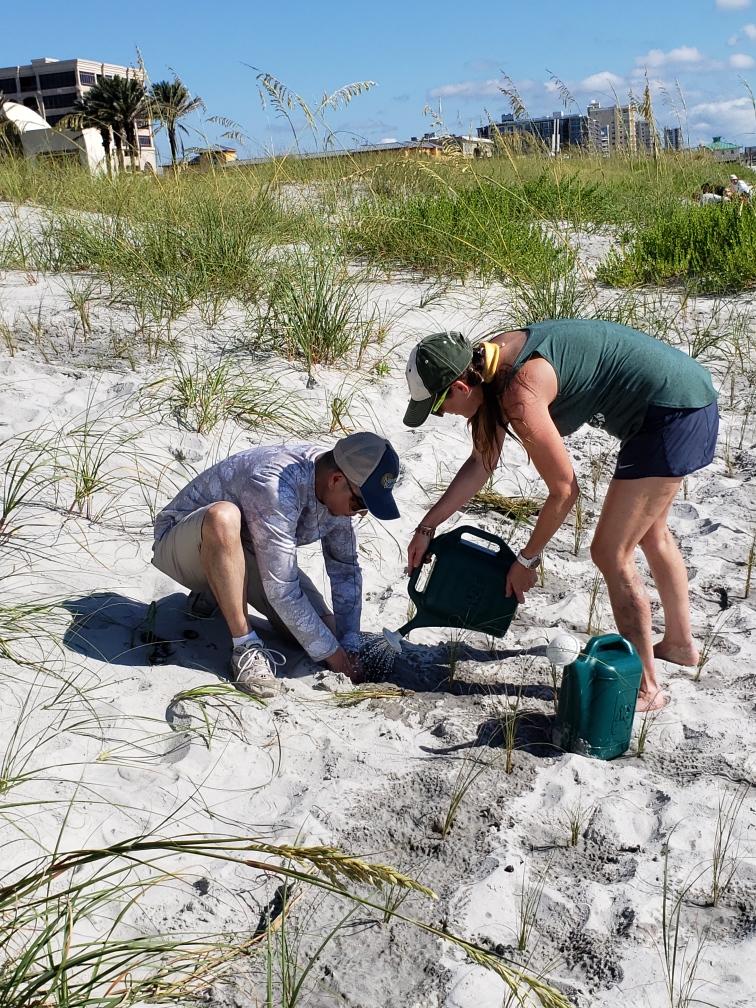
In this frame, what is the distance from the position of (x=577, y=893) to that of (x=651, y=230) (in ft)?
20.0

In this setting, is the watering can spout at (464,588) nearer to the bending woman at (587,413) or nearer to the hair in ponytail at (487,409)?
the bending woman at (587,413)

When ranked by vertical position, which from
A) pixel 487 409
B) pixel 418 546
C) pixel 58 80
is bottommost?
pixel 418 546

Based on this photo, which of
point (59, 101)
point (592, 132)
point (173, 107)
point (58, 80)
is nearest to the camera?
point (173, 107)

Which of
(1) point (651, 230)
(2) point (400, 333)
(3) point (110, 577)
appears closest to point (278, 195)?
(2) point (400, 333)

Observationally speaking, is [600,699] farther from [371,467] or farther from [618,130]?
[618,130]

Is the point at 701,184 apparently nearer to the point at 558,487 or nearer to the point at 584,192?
the point at 584,192

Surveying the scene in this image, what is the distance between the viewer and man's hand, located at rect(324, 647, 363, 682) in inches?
124

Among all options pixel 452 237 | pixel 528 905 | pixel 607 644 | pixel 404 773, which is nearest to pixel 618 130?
pixel 452 237

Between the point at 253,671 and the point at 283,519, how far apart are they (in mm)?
487

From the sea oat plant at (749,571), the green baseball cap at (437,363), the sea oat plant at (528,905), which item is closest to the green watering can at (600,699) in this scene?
the sea oat plant at (528,905)

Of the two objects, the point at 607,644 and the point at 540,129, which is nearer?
Result: the point at 607,644

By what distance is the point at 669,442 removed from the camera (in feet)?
9.25

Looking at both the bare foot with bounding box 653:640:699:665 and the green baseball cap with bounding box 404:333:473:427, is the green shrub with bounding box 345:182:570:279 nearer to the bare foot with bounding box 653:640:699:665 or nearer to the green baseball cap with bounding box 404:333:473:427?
the bare foot with bounding box 653:640:699:665

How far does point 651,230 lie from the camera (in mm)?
7266
